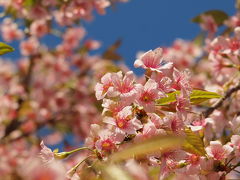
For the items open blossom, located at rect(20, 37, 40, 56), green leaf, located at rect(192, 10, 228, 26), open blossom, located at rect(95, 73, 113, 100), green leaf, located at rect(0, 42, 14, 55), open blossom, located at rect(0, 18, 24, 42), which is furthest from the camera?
open blossom, located at rect(0, 18, 24, 42)

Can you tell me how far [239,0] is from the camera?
10.9 feet

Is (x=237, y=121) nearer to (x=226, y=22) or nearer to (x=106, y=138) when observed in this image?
(x=106, y=138)

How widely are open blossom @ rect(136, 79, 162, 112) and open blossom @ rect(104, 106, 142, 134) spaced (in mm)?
65

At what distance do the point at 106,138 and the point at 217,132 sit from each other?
49.4 inches

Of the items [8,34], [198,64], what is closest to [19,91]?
[8,34]

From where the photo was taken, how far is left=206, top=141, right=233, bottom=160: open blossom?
152 centimetres

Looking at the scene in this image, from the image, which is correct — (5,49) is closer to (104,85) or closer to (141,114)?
(104,85)

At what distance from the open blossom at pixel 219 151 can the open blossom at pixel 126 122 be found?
36 cm

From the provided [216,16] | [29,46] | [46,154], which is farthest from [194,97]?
[29,46]

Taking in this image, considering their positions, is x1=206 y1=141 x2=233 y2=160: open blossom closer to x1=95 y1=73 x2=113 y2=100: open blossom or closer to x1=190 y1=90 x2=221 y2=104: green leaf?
x1=190 y1=90 x2=221 y2=104: green leaf

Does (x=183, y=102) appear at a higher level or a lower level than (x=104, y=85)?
lower

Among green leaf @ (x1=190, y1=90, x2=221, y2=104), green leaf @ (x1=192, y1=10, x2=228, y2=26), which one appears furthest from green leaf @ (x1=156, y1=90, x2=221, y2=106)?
green leaf @ (x1=192, y1=10, x2=228, y2=26)

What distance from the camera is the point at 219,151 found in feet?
5.05

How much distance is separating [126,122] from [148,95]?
0.45 feet
